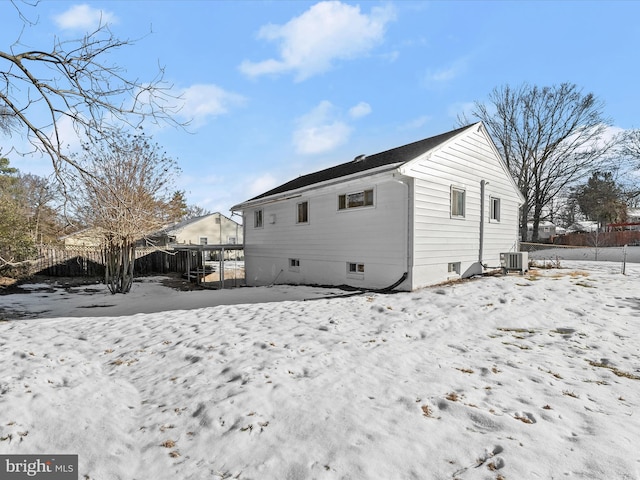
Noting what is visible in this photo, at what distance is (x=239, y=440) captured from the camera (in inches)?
115

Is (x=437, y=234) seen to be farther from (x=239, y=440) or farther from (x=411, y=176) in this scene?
(x=239, y=440)

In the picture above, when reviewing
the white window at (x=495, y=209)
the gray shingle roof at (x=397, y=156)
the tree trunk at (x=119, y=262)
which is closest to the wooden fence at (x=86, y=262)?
the tree trunk at (x=119, y=262)

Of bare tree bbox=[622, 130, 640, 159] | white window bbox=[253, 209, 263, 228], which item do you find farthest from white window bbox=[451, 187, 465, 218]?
bare tree bbox=[622, 130, 640, 159]

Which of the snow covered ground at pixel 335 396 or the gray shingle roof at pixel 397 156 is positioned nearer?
the snow covered ground at pixel 335 396

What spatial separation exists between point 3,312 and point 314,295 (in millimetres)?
9633

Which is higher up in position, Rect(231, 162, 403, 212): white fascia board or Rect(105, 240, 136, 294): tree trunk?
A: Rect(231, 162, 403, 212): white fascia board

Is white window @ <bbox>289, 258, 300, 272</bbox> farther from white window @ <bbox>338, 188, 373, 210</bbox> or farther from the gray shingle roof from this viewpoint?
white window @ <bbox>338, 188, 373, 210</bbox>

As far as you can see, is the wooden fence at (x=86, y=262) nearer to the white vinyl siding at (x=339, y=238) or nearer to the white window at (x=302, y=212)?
the white vinyl siding at (x=339, y=238)

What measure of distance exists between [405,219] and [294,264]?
252 inches

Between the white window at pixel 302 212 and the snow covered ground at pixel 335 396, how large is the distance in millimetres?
7128

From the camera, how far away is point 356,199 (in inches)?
452

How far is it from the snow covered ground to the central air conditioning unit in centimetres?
518

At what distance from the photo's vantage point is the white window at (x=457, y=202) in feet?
38.0

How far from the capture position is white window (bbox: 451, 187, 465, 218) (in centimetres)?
1159
